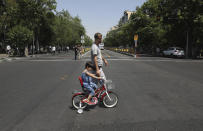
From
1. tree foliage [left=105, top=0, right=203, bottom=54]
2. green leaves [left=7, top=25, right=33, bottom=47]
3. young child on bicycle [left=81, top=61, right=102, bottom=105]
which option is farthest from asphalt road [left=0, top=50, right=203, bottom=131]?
green leaves [left=7, top=25, right=33, bottom=47]

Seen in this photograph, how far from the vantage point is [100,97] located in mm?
5418

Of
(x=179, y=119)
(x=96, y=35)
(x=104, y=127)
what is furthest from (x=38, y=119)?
(x=179, y=119)

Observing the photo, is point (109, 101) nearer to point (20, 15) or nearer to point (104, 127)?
point (104, 127)

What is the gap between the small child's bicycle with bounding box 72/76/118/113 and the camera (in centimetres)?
509

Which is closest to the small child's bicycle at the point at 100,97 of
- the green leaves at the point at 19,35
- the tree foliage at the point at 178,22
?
the tree foliage at the point at 178,22

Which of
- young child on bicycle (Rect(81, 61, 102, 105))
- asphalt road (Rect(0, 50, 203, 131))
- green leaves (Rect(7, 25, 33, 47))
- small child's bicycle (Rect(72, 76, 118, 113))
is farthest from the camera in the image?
green leaves (Rect(7, 25, 33, 47))

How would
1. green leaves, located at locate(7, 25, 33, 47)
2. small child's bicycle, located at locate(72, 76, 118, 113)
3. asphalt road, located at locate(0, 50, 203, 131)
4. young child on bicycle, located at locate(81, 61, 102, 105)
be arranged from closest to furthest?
asphalt road, located at locate(0, 50, 203, 131)
young child on bicycle, located at locate(81, 61, 102, 105)
small child's bicycle, located at locate(72, 76, 118, 113)
green leaves, located at locate(7, 25, 33, 47)

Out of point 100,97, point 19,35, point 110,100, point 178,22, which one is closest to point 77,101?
point 100,97

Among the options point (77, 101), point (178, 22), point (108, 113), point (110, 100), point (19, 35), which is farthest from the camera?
point (19, 35)

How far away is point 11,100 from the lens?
6.07m

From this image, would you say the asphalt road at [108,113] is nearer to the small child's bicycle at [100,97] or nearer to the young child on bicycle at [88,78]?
the small child's bicycle at [100,97]

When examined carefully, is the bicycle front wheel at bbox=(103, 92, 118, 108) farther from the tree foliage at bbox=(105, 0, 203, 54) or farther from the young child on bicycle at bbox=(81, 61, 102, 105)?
the tree foliage at bbox=(105, 0, 203, 54)

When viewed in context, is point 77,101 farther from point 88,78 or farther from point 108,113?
point 108,113

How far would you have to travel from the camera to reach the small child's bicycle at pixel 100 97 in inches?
200
